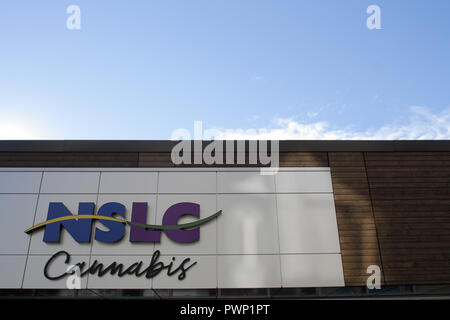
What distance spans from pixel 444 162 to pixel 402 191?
2.00 metres

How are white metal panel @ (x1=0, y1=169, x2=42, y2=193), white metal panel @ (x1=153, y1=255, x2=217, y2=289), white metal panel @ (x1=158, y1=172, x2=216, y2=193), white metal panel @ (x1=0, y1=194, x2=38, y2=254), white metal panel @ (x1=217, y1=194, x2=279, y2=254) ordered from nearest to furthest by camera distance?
white metal panel @ (x1=153, y1=255, x2=217, y2=289)
white metal panel @ (x1=0, y1=194, x2=38, y2=254)
white metal panel @ (x1=217, y1=194, x2=279, y2=254)
white metal panel @ (x1=0, y1=169, x2=42, y2=193)
white metal panel @ (x1=158, y1=172, x2=216, y2=193)

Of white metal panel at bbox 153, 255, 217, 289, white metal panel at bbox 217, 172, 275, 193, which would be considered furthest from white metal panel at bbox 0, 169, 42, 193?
white metal panel at bbox 217, 172, 275, 193

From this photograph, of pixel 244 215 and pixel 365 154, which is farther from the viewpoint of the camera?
pixel 365 154

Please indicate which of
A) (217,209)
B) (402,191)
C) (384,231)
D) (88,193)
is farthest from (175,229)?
(402,191)

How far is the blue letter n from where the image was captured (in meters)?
11.1

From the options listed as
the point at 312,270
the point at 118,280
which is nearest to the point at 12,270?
the point at 118,280

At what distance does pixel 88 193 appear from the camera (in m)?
11.7

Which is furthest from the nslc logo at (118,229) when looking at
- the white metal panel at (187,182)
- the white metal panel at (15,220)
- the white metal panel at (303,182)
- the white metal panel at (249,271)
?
the white metal panel at (303,182)

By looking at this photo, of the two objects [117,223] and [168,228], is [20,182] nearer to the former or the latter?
[117,223]

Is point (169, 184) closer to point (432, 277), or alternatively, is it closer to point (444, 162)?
point (432, 277)

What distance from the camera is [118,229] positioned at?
11203 mm

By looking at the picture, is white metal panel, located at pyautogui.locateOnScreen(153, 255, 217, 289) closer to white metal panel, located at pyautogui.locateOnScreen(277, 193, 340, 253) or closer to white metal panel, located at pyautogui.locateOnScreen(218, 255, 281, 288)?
white metal panel, located at pyautogui.locateOnScreen(218, 255, 281, 288)

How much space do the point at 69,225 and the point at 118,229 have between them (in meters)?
1.61

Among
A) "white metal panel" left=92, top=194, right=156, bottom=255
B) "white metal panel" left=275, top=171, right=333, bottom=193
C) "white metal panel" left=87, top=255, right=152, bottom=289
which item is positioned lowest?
"white metal panel" left=87, top=255, right=152, bottom=289
